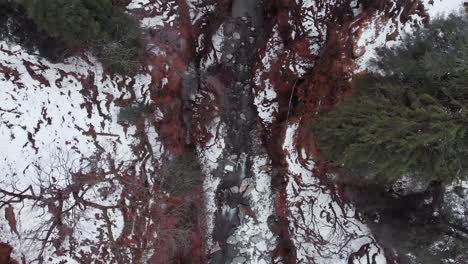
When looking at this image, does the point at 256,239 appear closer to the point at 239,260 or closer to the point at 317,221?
the point at 239,260

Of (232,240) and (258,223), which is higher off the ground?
(258,223)

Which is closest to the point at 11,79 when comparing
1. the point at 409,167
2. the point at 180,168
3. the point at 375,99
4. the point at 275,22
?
the point at 180,168

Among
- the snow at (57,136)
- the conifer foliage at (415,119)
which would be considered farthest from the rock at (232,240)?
the conifer foliage at (415,119)

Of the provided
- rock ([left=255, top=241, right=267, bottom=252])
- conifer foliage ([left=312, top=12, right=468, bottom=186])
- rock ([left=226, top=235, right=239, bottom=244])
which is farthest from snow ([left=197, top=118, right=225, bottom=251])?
conifer foliage ([left=312, top=12, right=468, bottom=186])

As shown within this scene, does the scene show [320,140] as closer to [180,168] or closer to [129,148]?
[180,168]

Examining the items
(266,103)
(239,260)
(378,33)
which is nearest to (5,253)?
(239,260)

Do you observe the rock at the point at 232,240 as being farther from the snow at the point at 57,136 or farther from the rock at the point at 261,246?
the snow at the point at 57,136

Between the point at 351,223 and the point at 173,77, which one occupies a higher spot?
the point at 173,77

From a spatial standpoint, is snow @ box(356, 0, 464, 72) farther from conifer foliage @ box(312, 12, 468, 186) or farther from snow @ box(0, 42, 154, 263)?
snow @ box(0, 42, 154, 263)

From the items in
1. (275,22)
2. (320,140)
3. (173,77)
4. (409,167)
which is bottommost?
(409,167)
